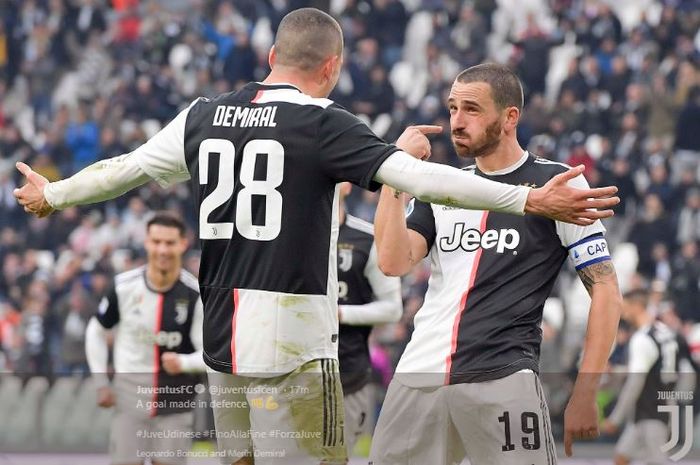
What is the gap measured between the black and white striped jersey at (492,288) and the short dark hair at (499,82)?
0.30 m

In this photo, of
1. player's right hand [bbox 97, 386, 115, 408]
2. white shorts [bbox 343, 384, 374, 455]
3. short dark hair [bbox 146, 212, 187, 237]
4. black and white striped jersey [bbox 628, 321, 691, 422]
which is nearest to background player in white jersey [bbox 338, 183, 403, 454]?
white shorts [bbox 343, 384, 374, 455]

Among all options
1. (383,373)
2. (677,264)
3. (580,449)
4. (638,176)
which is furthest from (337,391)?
(638,176)

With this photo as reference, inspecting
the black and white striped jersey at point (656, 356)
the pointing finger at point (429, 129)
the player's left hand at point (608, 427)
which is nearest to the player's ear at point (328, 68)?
the pointing finger at point (429, 129)

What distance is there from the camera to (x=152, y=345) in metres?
9.27

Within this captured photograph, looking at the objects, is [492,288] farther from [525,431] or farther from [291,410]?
[291,410]

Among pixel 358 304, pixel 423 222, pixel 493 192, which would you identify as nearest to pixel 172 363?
pixel 358 304

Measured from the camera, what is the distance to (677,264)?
17750 millimetres

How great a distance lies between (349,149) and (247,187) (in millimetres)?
419

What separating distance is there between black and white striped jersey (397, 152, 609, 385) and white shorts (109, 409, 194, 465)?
2.91 meters

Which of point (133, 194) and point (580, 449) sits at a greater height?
point (133, 194)

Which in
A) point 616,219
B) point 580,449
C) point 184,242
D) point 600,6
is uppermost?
point 600,6

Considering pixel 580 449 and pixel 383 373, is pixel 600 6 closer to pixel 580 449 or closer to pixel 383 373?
pixel 383 373

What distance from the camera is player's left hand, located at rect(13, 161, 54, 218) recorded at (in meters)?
5.79

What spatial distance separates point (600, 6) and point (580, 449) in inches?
495
